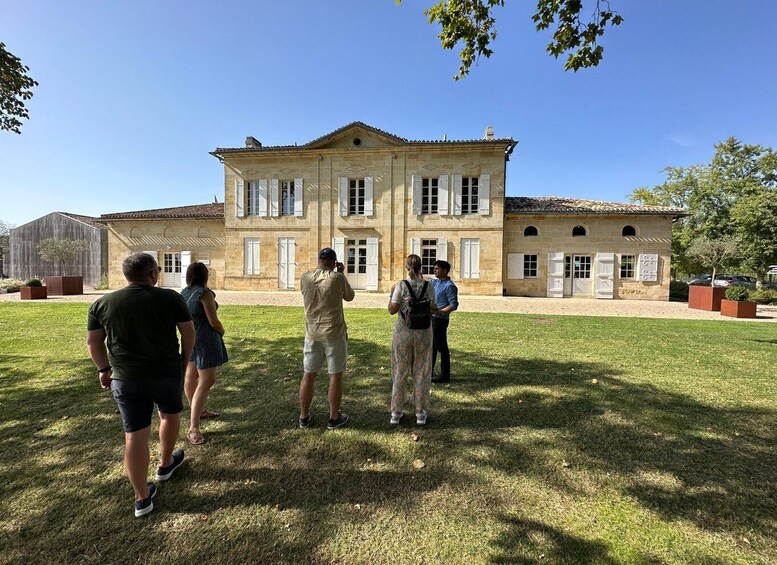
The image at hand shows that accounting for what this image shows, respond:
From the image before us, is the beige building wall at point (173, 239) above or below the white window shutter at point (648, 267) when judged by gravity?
above

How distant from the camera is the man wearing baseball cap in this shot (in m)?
3.11

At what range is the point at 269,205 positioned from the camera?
1795 cm

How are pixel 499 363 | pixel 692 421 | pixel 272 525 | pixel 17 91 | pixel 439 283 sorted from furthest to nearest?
pixel 17 91
pixel 499 363
pixel 439 283
pixel 692 421
pixel 272 525

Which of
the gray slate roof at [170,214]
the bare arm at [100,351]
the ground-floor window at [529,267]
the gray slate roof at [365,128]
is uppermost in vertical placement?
the gray slate roof at [365,128]

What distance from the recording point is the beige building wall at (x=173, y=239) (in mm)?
18578

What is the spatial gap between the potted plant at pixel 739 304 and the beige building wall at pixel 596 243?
504 cm

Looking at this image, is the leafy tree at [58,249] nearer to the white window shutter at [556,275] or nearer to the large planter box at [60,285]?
the large planter box at [60,285]

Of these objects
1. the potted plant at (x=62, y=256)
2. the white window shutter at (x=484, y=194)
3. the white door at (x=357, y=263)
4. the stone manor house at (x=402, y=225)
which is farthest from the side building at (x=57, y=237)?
the white window shutter at (x=484, y=194)

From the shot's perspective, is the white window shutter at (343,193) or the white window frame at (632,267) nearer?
the white window frame at (632,267)

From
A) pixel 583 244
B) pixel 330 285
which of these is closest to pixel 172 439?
pixel 330 285


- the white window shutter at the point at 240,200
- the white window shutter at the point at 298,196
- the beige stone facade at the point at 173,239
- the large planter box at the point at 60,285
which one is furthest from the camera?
the beige stone facade at the point at 173,239

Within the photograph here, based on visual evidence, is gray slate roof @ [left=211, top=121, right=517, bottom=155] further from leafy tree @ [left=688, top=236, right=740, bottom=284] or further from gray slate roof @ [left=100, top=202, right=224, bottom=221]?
leafy tree @ [left=688, top=236, right=740, bottom=284]

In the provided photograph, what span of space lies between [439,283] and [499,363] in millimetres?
1932

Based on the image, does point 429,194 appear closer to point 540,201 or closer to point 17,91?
point 540,201
